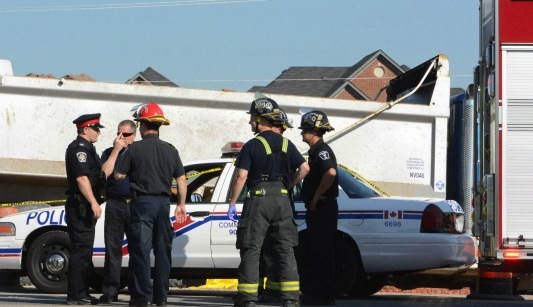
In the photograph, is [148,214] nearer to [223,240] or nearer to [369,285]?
[223,240]

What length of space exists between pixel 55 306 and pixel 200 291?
4579 mm

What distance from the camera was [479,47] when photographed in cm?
1067

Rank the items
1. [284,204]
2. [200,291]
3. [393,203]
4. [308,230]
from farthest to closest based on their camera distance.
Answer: [200,291], [393,203], [308,230], [284,204]

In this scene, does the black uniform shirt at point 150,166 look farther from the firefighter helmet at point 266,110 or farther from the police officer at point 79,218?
the firefighter helmet at point 266,110

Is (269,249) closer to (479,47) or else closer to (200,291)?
(479,47)

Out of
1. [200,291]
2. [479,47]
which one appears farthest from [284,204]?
[200,291]

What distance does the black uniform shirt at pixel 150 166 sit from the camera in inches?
415

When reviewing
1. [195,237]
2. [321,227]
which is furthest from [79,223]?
[321,227]

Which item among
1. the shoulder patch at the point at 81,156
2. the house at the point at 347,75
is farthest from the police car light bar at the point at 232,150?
the house at the point at 347,75

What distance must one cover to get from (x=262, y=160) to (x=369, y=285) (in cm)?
360

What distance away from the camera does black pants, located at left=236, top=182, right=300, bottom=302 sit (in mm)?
9914

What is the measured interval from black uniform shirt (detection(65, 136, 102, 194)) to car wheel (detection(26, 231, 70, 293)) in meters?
1.72

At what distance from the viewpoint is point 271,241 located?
33.6 ft

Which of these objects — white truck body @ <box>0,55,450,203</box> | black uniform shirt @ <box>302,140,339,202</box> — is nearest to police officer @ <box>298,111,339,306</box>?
black uniform shirt @ <box>302,140,339,202</box>
